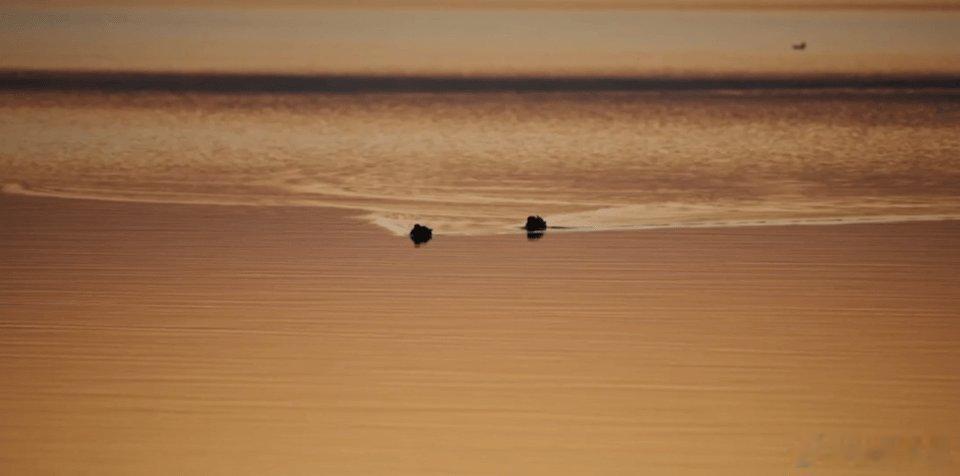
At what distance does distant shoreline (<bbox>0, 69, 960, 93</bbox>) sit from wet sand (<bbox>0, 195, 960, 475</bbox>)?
25.5 m

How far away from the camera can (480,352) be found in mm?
7777

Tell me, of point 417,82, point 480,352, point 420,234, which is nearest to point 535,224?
point 420,234

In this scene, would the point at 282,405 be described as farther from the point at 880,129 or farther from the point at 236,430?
the point at 880,129

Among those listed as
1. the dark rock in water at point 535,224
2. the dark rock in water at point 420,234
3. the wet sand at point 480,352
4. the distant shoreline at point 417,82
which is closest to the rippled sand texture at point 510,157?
the dark rock in water at point 535,224

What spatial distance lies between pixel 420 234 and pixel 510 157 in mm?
7868

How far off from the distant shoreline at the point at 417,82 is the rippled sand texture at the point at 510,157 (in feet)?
15.9

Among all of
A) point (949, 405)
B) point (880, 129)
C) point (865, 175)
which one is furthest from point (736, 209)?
point (880, 129)

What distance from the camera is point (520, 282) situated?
9547 mm

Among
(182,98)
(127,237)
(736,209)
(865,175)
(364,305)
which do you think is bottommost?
(364,305)

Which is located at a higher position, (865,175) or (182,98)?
(182,98)

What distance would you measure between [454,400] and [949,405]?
88.9 inches

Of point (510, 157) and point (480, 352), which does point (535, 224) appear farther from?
point (510, 157)

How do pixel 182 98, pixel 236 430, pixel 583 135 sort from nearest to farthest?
pixel 236 430 → pixel 583 135 → pixel 182 98

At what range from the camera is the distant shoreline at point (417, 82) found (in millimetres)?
36594
